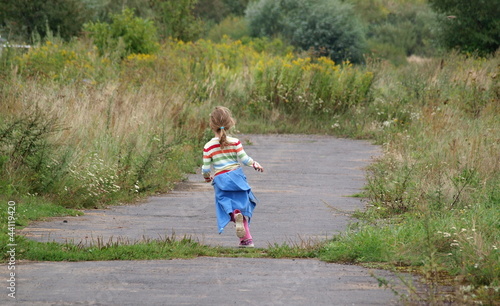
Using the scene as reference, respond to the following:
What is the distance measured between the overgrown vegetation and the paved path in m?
0.39

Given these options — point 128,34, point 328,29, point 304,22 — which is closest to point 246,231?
point 128,34

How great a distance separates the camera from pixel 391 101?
22281mm

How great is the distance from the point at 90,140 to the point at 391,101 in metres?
11.2

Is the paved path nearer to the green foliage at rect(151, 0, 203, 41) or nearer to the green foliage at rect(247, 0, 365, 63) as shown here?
the green foliage at rect(151, 0, 203, 41)

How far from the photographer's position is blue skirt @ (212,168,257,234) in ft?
28.0

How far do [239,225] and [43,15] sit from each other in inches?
1139

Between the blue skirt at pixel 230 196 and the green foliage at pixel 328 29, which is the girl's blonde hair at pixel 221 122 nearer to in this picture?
the blue skirt at pixel 230 196

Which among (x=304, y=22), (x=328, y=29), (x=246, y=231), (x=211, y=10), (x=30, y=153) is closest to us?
(x=246, y=231)

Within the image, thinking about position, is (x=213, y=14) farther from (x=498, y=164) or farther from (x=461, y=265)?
(x=461, y=265)

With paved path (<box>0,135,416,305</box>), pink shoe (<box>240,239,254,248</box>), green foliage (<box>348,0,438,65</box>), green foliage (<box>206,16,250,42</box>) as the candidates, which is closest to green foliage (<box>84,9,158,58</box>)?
paved path (<box>0,135,416,305</box>)

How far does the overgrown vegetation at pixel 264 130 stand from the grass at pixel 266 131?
0.03m

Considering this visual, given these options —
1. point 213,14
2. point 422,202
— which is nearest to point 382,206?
point 422,202

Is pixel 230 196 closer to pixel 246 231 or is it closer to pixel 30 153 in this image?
pixel 246 231

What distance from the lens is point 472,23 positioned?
105ft
